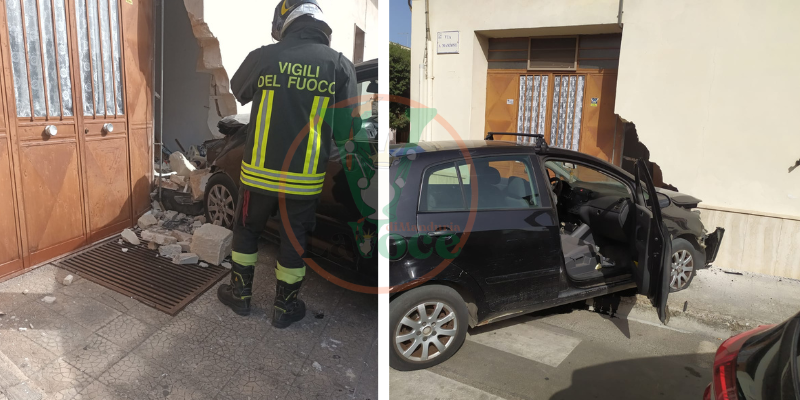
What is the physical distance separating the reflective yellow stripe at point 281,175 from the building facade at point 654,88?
4.40m

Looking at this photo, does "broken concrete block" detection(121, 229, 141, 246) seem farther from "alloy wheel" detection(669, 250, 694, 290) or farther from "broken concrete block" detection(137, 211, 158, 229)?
"alloy wheel" detection(669, 250, 694, 290)

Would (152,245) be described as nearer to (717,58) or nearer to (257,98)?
(257,98)

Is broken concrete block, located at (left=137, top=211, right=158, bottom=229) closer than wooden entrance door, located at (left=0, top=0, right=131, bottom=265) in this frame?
No

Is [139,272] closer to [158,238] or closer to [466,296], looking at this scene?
[158,238]

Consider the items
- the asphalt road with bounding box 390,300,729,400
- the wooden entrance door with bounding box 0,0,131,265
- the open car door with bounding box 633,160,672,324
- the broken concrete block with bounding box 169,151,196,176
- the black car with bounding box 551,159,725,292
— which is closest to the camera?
the wooden entrance door with bounding box 0,0,131,265

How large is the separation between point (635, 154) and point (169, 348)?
5190 mm

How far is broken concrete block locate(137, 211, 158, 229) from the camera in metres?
1.34

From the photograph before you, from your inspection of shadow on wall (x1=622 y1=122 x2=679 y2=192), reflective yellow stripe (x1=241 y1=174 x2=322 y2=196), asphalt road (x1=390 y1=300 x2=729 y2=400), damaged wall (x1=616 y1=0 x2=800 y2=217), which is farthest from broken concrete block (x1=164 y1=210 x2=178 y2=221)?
damaged wall (x1=616 y1=0 x2=800 y2=217)

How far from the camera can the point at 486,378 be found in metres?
3.04

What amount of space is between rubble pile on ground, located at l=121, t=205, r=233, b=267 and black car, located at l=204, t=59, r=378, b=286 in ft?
0.15

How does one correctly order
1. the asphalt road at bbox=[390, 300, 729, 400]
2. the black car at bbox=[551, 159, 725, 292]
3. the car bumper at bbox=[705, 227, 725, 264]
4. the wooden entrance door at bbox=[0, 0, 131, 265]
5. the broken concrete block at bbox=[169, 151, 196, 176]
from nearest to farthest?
the wooden entrance door at bbox=[0, 0, 131, 265] → the broken concrete block at bbox=[169, 151, 196, 176] → the asphalt road at bbox=[390, 300, 729, 400] → the black car at bbox=[551, 159, 725, 292] → the car bumper at bbox=[705, 227, 725, 264]

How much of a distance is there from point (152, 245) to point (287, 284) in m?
0.40

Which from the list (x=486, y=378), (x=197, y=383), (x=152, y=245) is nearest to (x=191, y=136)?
(x=152, y=245)

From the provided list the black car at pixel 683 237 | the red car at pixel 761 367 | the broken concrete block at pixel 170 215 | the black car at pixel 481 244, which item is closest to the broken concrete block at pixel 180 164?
the broken concrete block at pixel 170 215
